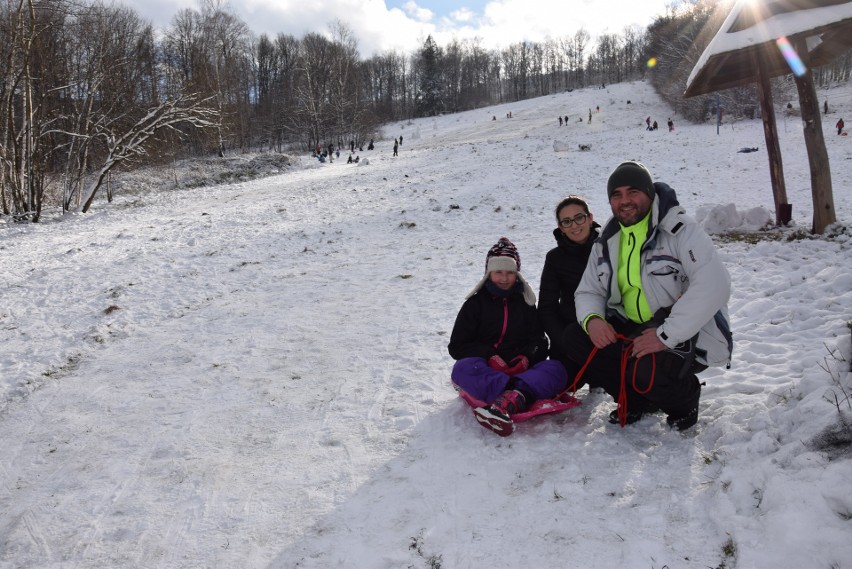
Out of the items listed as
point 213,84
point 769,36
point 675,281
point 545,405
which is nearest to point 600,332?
point 675,281

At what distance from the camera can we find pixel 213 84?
3566 centimetres

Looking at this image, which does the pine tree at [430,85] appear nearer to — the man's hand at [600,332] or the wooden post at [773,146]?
the wooden post at [773,146]

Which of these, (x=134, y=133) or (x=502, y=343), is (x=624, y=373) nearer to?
(x=502, y=343)

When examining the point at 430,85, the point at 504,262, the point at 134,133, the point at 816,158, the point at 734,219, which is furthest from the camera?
the point at 430,85

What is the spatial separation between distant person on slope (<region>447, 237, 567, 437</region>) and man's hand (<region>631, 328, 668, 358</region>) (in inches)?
26.0

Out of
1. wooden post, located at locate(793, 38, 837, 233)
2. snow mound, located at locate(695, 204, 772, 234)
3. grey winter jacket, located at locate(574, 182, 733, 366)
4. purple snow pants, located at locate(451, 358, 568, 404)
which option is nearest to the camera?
grey winter jacket, located at locate(574, 182, 733, 366)

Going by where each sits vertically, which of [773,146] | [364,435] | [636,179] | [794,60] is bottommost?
[364,435]

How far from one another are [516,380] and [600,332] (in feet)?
2.22

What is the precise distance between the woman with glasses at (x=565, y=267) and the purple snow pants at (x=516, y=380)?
Answer: 174mm

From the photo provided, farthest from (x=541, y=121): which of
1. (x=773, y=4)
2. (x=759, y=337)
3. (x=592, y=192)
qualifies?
(x=759, y=337)

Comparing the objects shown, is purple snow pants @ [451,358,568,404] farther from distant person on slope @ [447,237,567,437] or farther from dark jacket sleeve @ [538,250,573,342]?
dark jacket sleeve @ [538,250,573,342]

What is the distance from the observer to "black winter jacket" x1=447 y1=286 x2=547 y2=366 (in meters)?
3.75

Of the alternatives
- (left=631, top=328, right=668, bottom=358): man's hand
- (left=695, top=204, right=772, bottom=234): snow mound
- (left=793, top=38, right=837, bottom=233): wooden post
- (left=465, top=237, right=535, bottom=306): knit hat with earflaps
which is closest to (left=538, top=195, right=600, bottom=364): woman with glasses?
(left=465, top=237, right=535, bottom=306): knit hat with earflaps

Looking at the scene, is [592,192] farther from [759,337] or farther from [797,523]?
[797,523]
